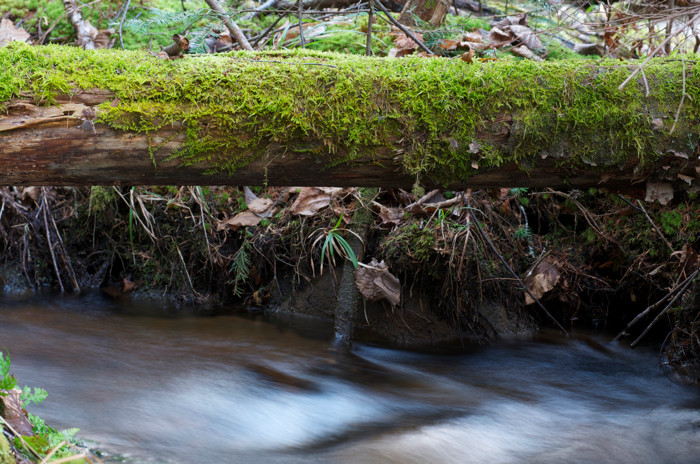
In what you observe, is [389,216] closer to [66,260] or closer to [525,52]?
[525,52]

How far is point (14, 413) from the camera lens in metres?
1.65

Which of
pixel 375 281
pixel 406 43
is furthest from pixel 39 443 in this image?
pixel 406 43

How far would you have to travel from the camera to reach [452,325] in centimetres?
402

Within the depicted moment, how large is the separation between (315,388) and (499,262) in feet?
5.27

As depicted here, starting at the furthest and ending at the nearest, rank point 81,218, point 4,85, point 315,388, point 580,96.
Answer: point 81,218
point 315,388
point 580,96
point 4,85

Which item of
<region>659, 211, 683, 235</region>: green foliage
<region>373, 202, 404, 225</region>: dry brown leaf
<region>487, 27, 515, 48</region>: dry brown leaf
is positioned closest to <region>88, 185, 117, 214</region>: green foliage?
<region>373, 202, 404, 225</region>: dry brown leaf

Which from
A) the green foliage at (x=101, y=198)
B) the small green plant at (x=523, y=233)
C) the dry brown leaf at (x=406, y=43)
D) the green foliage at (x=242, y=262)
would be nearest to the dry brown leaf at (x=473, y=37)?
the dry brown leaf at (x=406, y=43)

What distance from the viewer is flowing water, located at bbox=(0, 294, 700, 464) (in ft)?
8.50

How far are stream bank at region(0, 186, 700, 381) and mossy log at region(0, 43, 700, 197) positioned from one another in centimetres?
120

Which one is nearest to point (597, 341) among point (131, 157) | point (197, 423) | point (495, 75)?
point (495, 75)

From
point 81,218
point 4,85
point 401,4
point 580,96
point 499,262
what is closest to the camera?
point 4,85

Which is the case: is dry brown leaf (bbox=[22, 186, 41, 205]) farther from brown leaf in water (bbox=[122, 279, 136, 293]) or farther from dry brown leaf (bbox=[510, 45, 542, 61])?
dry brown leaf (bbox=[510, 45, 542, 61])

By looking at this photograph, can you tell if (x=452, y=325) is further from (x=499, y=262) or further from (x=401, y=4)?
(x=401, y=4)

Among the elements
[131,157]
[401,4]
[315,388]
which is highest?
[401,4]
